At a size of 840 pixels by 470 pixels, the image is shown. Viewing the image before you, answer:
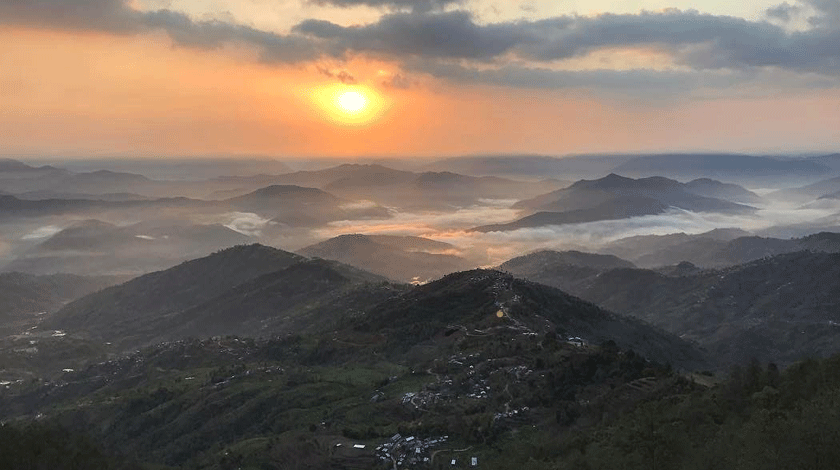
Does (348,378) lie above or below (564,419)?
below

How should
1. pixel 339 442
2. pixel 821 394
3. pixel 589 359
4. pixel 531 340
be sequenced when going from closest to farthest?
pixel 821 394, pixel 339 442, pixel 589 359, pixel 531 340

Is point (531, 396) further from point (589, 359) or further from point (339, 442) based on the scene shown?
point (339, 442)

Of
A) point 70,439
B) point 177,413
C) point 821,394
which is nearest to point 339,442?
point 70,439

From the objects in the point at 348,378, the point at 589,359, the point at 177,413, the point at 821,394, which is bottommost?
the point at 177,413

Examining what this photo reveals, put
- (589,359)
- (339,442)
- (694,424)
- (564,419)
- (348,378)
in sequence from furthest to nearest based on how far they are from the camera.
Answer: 1. (348,378)
2. (589,359)
3. (339,442)
4. (564,419)
5. (694,424)

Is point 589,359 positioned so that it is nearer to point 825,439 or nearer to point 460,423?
point 460,423

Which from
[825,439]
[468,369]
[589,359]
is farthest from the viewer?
[468,369]

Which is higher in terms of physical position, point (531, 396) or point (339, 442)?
point (531, 396)

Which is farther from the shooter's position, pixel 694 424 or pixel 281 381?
pixel 281 381

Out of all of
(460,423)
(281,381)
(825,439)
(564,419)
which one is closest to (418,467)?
(460,423)
